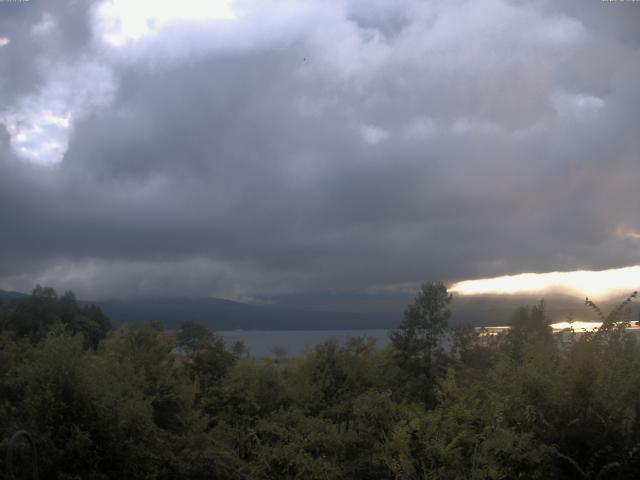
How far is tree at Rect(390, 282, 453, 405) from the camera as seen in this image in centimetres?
2925

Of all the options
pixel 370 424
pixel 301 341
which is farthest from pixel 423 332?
pixel 301 341

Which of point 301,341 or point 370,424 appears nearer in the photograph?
point 370,424

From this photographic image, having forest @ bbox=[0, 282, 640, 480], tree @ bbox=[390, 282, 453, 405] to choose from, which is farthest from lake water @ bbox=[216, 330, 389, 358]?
forest @ bbox=[0, 282, 640, 480]

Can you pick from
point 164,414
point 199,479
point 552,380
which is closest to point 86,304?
point 164,414

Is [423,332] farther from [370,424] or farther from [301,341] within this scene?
[301,341]

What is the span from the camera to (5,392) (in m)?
13.2

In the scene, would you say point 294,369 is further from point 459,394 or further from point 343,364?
point 459,394

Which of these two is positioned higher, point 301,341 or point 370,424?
point 370,424

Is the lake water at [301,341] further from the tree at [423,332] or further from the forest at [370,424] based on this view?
the forest at [370,424]

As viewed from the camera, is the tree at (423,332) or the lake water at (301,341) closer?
the tree at (423,332)

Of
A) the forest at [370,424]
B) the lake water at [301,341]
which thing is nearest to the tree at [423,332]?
the lake water at [301,341]

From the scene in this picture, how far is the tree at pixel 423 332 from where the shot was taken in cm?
2925

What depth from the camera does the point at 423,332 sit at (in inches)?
1171

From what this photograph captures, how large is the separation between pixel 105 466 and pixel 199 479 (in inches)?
120
